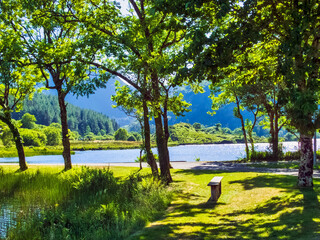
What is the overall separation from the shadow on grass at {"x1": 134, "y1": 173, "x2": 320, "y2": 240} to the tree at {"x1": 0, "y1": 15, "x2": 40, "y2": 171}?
10729 mm

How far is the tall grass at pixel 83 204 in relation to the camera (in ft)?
29.3

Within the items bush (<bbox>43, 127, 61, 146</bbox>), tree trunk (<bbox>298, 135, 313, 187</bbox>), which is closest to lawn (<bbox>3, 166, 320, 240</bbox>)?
tree trunk (<bbox>298, 135, 313, 187</bbox>)

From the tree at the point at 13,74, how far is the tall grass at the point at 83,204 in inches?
227

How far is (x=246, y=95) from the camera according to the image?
Answer: 3112 centimetres

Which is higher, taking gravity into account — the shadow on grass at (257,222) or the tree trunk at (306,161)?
the tree trunk at (306,161)

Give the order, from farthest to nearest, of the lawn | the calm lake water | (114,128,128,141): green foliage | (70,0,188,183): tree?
(114,128,128,141): green foliage < the calm lake water < (70,0,188,183): tree < the lawn

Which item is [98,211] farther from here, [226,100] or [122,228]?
[226,100]

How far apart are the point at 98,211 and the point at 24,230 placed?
2072mm

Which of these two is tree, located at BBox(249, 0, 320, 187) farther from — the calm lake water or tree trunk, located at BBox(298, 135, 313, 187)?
the calm lake water

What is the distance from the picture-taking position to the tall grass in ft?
29.3

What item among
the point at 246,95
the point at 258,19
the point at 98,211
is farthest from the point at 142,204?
the point at 246,95

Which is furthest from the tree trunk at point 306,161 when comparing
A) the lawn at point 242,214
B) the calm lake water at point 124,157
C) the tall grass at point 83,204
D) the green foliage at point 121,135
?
the green foliage at point 121,135

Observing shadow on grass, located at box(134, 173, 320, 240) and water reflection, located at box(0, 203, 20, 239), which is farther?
water reflection, located at box(0, 203, 20, 239)

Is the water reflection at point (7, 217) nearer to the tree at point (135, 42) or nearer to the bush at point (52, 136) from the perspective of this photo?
the tree at point (135, 42)
